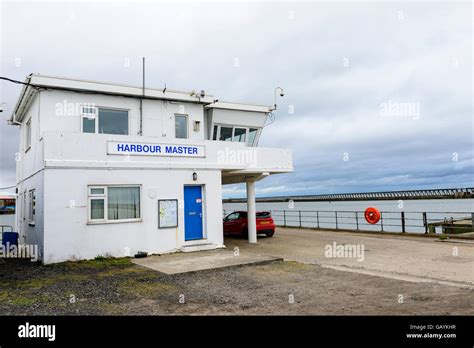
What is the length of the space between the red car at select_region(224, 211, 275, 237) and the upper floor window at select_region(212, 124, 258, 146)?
426cm

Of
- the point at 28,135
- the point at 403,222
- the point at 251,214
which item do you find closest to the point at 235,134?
the point at 251,214

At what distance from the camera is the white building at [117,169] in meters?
11.8

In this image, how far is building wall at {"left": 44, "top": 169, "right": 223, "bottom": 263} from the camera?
1155 centimetres

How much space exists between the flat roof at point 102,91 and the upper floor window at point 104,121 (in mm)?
648

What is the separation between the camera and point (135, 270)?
1041cm

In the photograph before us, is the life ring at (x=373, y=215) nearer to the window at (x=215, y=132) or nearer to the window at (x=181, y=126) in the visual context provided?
the window at (x=215, y=132)

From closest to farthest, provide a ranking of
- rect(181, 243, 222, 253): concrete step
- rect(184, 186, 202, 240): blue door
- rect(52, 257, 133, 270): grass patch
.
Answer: rect(52, 257, 133, 270): grass patch → rect(181, 243, 222, 253): concrete step → rect(184, 186, 202, 240): blue door

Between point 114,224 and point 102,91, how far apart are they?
182 inches

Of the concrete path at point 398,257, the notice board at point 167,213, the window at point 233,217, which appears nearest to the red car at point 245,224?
the window at point 233,217

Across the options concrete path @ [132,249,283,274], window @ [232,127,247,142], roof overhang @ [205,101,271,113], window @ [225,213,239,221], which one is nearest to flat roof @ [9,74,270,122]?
roof overhang @ [205,101,271,113]

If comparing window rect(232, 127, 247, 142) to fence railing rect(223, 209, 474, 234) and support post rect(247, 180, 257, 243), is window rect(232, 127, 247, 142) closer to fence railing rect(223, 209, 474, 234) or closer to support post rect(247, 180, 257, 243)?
support post rect(247, 180, 257, 243)

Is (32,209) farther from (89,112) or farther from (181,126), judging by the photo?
(181,126)

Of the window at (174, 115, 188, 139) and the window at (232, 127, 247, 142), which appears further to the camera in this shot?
the window at (232, 127, 247, 142)
